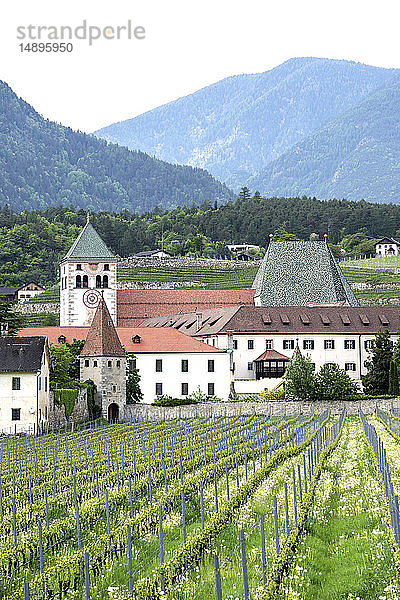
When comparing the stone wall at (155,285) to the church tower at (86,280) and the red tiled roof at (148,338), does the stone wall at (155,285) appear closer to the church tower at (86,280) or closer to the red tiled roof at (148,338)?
the church tower at (86,280)

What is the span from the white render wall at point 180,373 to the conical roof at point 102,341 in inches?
324

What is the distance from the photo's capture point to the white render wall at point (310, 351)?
9200 cm

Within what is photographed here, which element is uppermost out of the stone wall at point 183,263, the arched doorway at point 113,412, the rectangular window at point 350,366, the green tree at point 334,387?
the stone wall at point 183,263

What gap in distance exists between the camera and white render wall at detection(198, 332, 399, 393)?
302ft

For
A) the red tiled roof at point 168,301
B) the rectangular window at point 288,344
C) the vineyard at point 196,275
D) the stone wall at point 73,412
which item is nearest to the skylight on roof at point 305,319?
the rectangular window at point 288,344

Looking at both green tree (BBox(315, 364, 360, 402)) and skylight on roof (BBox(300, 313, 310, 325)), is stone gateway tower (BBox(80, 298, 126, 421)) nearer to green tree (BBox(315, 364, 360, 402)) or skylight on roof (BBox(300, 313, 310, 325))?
green tree (BBox(315, 364, 360, 402))

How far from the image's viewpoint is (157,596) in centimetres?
1520

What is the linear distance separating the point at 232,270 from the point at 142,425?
107 meters

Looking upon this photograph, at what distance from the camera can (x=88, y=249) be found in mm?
117062

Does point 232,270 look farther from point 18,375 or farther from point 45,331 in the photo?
point 18,375

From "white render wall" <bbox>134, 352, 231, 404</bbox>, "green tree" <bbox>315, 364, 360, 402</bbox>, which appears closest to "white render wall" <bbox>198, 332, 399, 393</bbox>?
"white render wall" <bbox>134, 352, 231, 404</bbox>

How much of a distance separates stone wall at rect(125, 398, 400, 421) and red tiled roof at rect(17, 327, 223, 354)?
14810 millimetres

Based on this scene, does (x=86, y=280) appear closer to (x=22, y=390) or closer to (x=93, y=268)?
(x=93, y=268)

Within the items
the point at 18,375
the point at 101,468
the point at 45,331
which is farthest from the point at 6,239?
the point at 101,468
